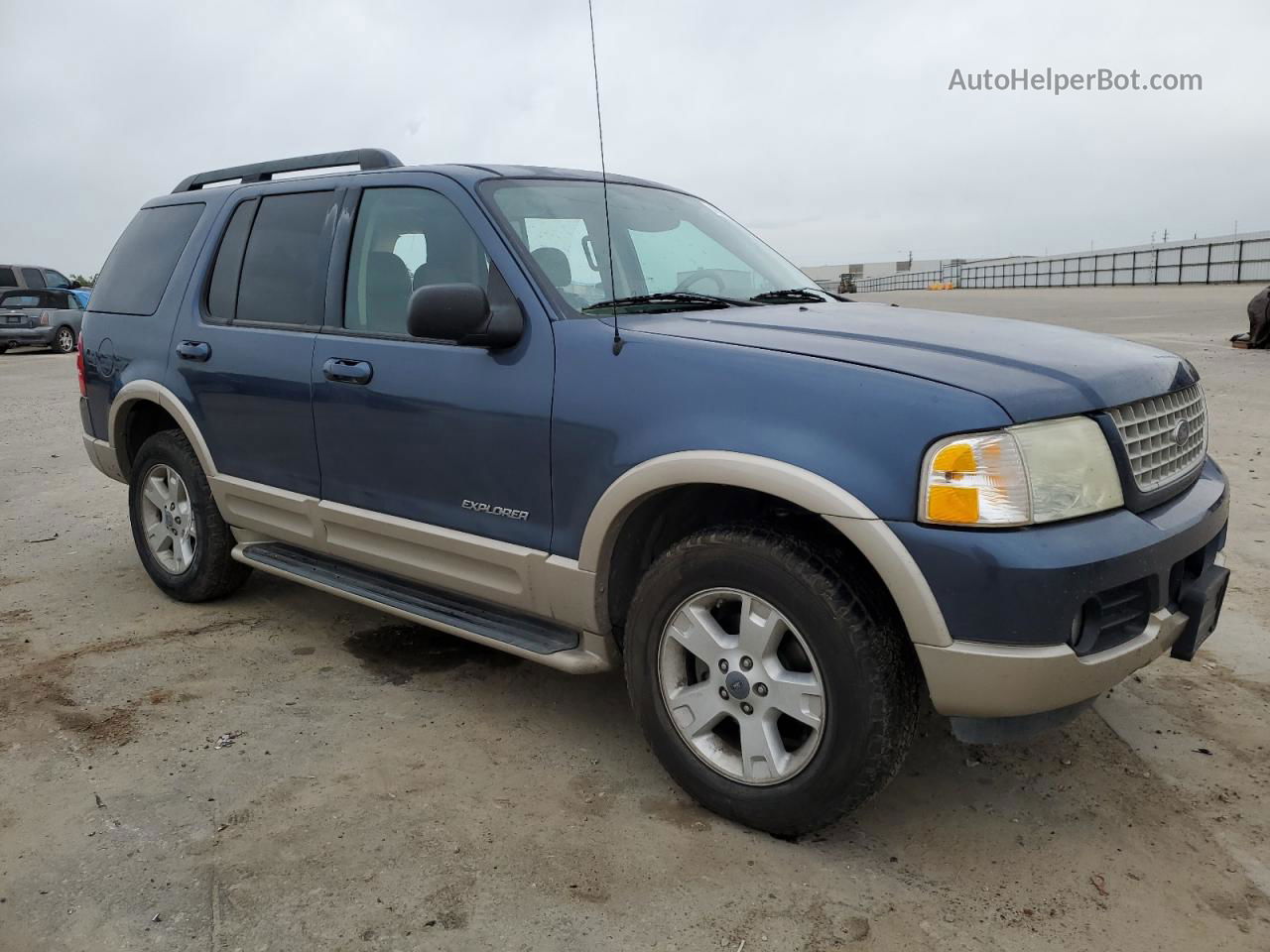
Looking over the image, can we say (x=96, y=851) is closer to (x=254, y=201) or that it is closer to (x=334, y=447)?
(x=334, y=447)

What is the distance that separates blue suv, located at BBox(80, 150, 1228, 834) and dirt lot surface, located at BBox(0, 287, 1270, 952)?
0.31m

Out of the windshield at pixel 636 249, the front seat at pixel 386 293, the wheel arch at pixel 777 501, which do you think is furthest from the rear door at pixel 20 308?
the wheel arch at pixel 777 501

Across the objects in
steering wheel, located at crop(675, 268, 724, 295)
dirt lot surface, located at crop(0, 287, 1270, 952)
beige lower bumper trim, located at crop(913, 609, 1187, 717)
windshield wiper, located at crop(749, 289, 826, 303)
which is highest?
steering wheel, located at crop(675, 268, 724, 295)

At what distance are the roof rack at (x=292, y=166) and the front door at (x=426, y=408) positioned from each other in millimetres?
312

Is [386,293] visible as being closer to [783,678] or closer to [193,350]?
[193,350]

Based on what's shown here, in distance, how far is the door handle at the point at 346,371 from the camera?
3.61 meters

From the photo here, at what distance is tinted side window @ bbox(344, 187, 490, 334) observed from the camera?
3.50m

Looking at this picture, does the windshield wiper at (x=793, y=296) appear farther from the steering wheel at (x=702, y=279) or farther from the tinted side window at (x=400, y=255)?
the tinted side window at (x=400, y=255)

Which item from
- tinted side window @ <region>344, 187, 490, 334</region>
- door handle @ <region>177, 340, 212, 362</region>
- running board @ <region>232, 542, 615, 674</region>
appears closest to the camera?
running board @ <region>232, 542, 615, 674</region>

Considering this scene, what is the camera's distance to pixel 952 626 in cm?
242

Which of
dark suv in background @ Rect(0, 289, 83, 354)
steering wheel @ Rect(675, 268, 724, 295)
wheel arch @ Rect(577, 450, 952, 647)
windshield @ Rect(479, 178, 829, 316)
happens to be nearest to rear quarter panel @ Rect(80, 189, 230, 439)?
windshield @ Rect(479, 178, 829, 316)

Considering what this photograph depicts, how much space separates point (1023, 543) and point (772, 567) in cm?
59

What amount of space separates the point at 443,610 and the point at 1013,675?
6.19 feet

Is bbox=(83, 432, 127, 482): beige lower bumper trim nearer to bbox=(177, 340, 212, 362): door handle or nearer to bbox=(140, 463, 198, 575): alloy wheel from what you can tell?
bbox=(140, 463, 198, 575): alloy wheel
